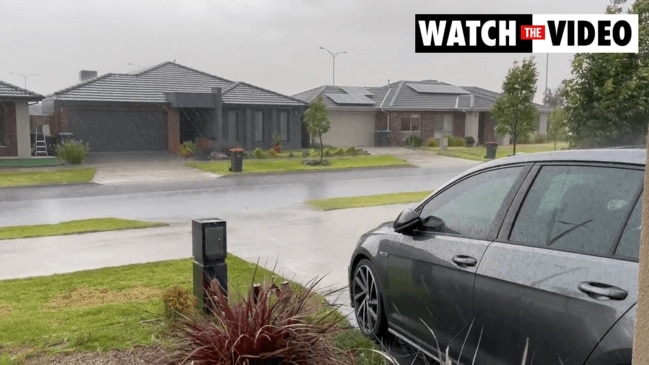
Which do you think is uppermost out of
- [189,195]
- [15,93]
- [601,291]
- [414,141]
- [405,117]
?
[15,93]

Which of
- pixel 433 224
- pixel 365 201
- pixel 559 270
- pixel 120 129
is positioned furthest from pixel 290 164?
pixel 559 270

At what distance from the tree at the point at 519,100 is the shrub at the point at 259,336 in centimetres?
1682

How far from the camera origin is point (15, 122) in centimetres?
2819

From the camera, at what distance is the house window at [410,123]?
42.2 m

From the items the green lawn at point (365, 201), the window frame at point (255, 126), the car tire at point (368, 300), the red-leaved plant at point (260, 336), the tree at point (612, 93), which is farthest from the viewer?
the window frame at point (255, 126)

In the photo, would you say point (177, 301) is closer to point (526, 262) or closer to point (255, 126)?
point (526, 262)

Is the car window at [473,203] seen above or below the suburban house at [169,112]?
below

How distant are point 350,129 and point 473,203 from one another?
125ft

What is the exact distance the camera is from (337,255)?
9242 mm

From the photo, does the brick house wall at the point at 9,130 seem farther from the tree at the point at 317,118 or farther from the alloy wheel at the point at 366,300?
the alloy wheel at the point at 366,300

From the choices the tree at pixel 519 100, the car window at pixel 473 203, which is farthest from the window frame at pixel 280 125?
the car window at pixel 473 203

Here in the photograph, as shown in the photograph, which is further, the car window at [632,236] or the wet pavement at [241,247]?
the wet pavement at [241,247]

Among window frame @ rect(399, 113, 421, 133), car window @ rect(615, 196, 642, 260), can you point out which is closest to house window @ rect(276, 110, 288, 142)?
window frame @ rect(399, 113, 421, 133)

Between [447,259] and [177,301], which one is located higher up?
[447,259]
